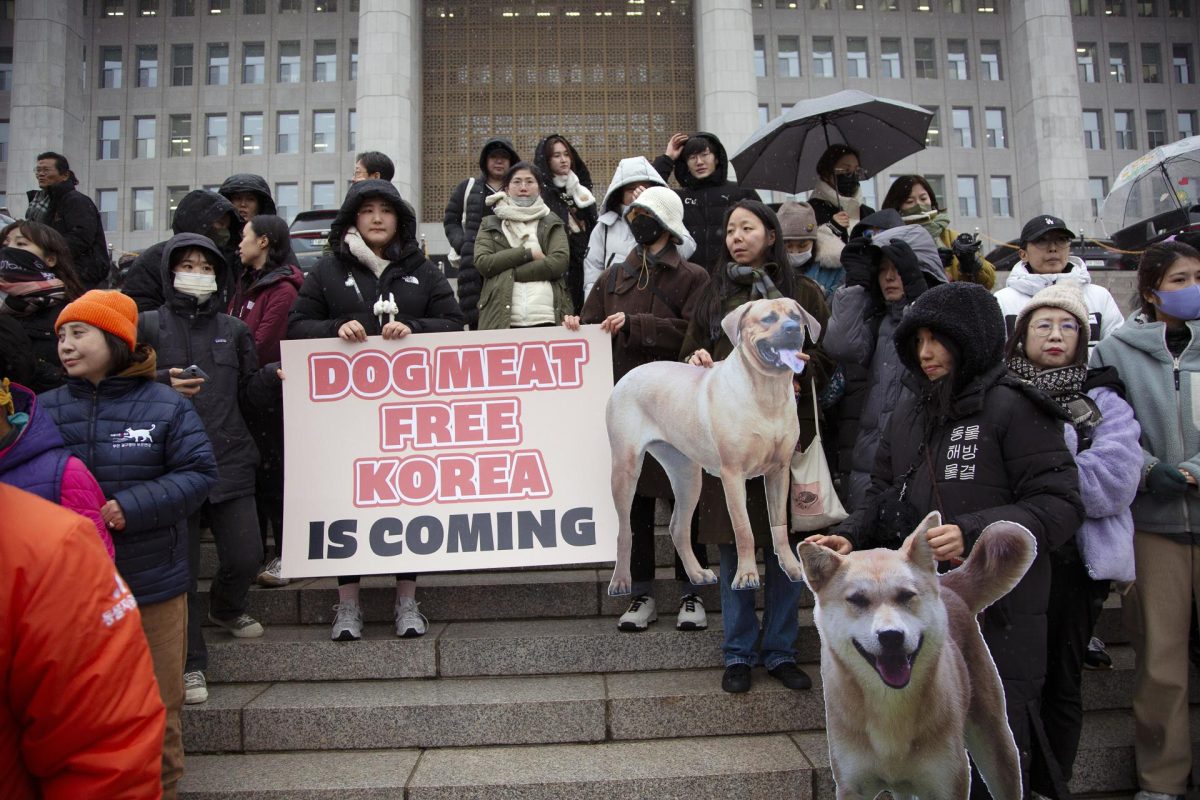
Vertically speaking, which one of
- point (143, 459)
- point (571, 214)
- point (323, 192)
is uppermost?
point (323, 192)

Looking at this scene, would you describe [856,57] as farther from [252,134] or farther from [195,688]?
[195,688]

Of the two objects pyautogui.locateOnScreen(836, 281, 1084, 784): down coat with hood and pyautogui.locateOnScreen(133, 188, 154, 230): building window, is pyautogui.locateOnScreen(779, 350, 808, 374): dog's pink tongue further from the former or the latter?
pyautogui.locateOnScreen(133, 188, 154, 230): building window

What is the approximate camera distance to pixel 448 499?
4488mm

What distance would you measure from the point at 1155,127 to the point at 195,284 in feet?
154

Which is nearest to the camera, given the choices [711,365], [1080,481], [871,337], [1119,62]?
[1080,481]

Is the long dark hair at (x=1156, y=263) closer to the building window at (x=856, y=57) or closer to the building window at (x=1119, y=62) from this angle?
the building window at (x=856, y=57)

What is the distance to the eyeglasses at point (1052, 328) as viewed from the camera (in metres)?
3.47

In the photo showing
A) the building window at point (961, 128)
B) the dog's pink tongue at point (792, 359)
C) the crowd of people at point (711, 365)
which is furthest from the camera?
the building window at point (961, 128)

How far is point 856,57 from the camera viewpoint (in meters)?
39.7

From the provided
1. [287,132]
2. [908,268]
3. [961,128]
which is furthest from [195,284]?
[961,128]

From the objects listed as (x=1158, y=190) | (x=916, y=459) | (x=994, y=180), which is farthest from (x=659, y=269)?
(x=994, y=180)

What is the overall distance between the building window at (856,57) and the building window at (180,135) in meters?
29.1

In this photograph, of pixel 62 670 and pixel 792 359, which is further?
pixel 792 359

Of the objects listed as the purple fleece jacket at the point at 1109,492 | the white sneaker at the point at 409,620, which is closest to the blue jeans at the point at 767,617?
the purple fleece jacket at the point at 1109,492
